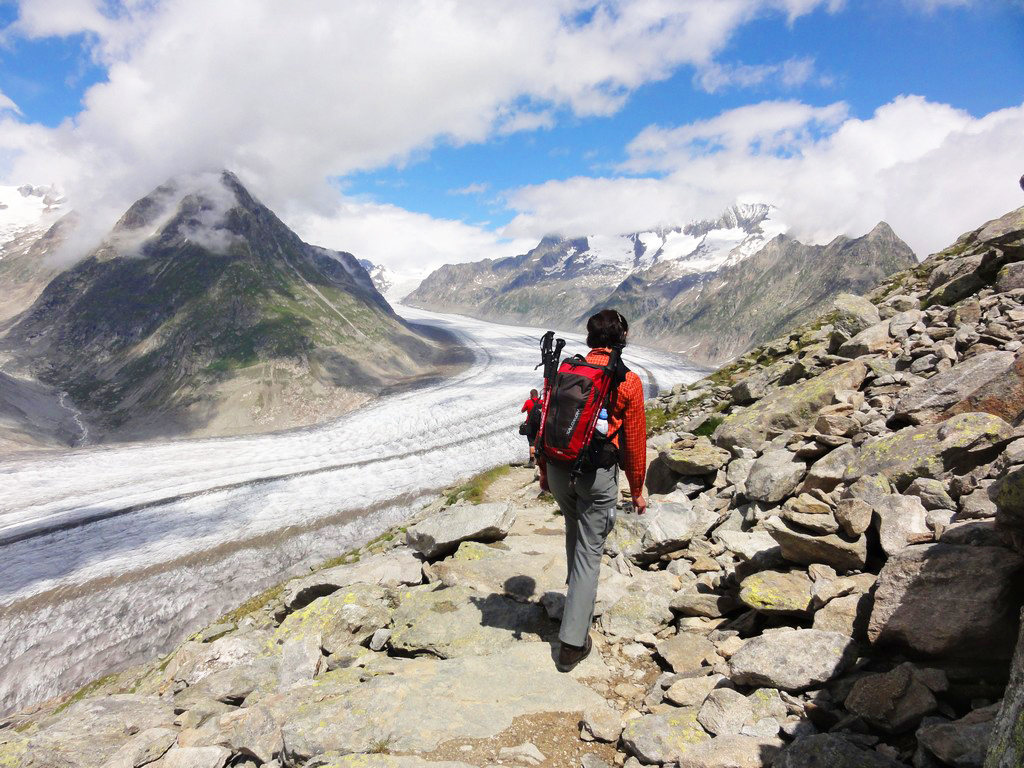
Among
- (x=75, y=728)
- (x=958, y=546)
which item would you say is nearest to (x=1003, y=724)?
(x=958, y=546)

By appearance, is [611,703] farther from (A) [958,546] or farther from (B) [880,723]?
(A) [958,546]

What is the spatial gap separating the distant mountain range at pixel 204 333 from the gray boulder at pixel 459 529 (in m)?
93.8

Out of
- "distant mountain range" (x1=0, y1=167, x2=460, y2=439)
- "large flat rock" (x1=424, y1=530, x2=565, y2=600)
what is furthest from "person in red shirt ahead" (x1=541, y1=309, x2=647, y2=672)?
"distant mountain range" (x1=0, y1=167, x2=460, y2=439)

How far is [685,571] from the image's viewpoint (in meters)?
8.58

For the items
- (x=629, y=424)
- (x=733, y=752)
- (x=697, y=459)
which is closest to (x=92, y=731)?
(x=733, y=752)

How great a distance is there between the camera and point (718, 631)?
22.0 ft

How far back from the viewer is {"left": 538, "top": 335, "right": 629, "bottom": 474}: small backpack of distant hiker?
6203mm

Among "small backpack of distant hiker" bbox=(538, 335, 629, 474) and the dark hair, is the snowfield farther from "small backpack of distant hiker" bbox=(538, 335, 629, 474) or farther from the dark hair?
the dark hair

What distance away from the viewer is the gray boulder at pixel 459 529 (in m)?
11.6

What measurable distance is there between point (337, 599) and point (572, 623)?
4901 millimetres

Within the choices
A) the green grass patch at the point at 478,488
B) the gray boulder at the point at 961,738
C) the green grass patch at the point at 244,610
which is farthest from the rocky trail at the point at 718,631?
the green grass patch at the point at 478,488

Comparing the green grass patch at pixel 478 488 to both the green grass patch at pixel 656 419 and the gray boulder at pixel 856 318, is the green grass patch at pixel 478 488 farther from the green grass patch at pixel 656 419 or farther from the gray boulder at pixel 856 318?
the gray boulder at pixel 856 318

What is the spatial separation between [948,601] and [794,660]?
1.40 metres

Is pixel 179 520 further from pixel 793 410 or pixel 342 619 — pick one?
pixel 793 410
